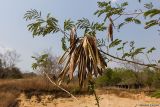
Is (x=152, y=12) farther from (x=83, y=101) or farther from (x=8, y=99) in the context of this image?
(x=8, y=99)

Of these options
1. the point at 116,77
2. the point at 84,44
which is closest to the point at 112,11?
the point at 84,44

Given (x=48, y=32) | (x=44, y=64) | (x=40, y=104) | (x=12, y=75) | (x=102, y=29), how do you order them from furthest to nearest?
(x=12, y=75), (x=40, y=104), (x=44, y=64), (x=102, y=29), (x=48, y=32)

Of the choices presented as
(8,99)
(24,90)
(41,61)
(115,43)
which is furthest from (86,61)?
(24,90)

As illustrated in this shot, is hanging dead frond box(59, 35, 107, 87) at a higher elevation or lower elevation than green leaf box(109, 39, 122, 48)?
lower

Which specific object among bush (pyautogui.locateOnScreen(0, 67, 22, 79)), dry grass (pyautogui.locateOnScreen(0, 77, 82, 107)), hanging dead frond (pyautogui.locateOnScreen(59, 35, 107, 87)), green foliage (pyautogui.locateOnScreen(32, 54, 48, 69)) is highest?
bush (pyautogui.locateOnScreen(0, 67, 22, 79))

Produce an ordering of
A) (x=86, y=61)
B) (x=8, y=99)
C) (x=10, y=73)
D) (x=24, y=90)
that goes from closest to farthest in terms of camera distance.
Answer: (x=86, y=61), (x=8, y=99), (x=24, y=90), (x=10, y=73)

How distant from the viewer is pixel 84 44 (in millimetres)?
1127

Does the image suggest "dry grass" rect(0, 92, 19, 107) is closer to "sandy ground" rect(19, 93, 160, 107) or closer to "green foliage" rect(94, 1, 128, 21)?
"sandy ground" rect(19, 93, 160, 107)

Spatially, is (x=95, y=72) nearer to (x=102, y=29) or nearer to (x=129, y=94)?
(x=102, y=29)

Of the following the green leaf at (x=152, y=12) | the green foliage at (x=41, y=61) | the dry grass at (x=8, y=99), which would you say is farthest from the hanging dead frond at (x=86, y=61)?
the dry grass at (x=8, y=99)

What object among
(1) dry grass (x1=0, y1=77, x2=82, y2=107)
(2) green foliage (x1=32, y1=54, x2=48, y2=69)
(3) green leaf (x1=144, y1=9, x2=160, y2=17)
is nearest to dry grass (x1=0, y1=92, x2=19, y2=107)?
(1) dry grass (x1=0, y1=77, x2=82, y2=107)

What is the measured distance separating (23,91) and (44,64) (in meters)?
20.4

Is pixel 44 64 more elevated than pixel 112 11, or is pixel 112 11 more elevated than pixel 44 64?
pixel 112 11

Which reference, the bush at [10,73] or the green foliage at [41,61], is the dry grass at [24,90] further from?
the green foliage at [41,61]
